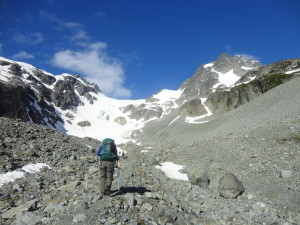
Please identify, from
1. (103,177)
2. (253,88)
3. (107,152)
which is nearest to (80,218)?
(103,177)

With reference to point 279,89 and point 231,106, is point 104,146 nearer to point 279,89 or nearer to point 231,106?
point 279,89

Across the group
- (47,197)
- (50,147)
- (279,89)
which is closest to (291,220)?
(47,197)

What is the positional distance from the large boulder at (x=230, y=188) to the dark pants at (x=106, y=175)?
352 inches

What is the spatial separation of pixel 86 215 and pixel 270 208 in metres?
10.7

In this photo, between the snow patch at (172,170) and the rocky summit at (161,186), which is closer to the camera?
the rocky summit at (161,186)

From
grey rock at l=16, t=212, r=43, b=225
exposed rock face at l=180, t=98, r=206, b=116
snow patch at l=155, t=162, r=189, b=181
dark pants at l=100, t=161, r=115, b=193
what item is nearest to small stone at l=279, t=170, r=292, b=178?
snow patch at l=155, t=162, r=189, b=181

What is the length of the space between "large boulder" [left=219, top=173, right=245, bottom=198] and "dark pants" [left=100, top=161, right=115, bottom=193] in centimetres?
895

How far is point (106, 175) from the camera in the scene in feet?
37.2

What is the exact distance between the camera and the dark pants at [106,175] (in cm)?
1099

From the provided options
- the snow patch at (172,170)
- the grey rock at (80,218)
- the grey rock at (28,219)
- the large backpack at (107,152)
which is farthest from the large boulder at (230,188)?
the grey rock at (28,219)

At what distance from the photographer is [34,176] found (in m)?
16.9

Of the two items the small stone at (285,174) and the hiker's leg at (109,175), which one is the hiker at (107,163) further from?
the small stone at (285,174)

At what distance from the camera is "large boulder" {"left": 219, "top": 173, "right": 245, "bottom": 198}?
15586 mm

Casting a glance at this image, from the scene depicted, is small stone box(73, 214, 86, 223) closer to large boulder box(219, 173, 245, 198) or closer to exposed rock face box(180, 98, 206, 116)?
large boulder box(219, 173, 245, 198)
